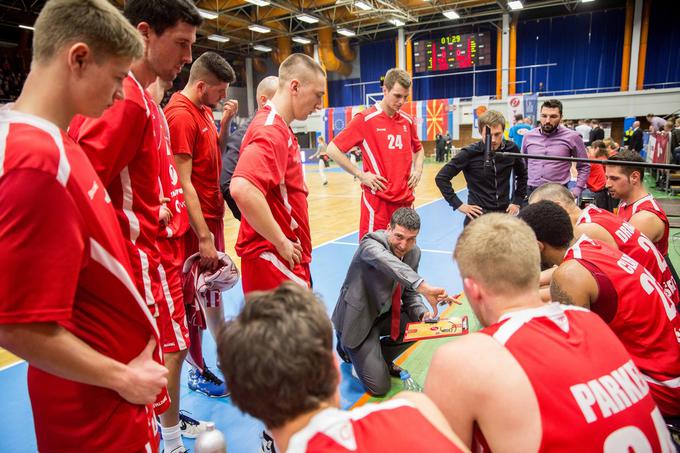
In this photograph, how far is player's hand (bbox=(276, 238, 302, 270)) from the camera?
2117mm

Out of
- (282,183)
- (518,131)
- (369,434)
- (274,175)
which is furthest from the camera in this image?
(518,131)

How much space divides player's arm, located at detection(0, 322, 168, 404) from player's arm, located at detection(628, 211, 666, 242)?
323cm

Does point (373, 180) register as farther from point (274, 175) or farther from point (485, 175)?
point (274, 175)

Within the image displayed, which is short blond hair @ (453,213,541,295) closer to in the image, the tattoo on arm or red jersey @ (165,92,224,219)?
the tattoo on arm

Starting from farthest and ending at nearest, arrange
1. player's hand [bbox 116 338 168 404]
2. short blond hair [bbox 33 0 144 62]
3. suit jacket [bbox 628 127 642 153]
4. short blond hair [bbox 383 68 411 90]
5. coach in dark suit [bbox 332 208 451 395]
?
suit jacket [bbox 628 127 642 153]
short blond hair [bbox 383 68 411 90]
coach in dark suit [bbox 332 208 451 395]
player's hand [bbox 116 338 168 404]
short blond hair [bbox 33 0 144 62]

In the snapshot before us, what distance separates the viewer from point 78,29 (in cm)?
99

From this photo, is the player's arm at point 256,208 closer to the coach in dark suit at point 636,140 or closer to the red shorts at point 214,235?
the red shorts at point 214,235

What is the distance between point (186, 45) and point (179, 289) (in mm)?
1075

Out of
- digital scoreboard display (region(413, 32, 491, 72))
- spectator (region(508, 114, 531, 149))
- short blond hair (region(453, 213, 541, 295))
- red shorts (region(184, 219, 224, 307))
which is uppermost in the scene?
digital scoreboard display (region(413, 32, 491, 72))

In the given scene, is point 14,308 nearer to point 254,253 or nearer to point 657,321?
point 254,253

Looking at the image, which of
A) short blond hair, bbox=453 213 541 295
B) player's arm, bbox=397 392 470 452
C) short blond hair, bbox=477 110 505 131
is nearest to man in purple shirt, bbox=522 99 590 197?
short blond hair, bbox=477 110 505 131

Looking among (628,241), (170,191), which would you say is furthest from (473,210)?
(170,191)

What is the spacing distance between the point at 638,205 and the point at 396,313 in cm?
197

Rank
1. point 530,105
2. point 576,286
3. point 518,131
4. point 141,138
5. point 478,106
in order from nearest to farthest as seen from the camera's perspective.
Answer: point 141,138 → point 576,286 → point 518,131 → point 530,105 → point 478,106
